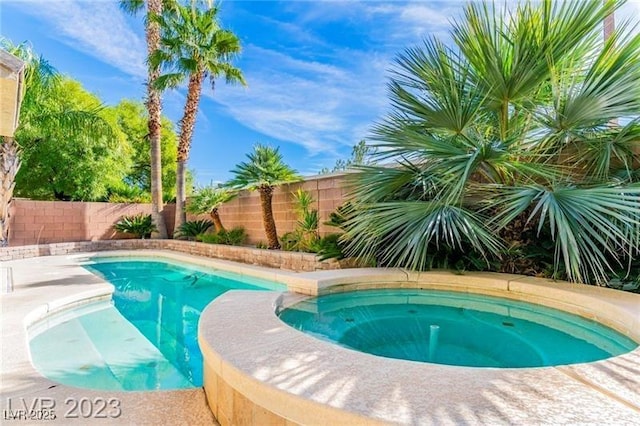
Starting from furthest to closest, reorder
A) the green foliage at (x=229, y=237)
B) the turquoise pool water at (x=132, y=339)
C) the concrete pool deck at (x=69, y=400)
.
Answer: the green foliage at (x=229, y=237) < the turquoise pool water at (x=132, y=339) < the concrete pool deck at (x=69, y=400)

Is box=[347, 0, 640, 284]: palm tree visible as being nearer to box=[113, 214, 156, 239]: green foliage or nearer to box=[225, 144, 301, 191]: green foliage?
box=[225, 144, 301, 191]: green foliage

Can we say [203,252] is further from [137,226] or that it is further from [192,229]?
[137,226]

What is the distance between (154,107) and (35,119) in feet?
12.6

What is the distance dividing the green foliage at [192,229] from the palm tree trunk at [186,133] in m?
0.29

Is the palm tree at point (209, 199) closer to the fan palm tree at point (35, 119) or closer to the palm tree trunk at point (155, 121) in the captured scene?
the palm tree trunk at point (155, 121)

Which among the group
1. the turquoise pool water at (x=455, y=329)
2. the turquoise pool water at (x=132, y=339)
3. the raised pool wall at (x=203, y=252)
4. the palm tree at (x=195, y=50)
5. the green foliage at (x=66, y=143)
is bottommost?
the turquoise pool water at (x=132, y=339)

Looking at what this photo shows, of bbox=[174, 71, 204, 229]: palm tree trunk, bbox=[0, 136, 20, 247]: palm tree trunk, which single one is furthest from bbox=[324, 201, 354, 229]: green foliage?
bbox=[0, 136, 20, 247]: palm tree trunk

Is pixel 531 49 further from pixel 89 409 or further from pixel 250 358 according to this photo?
pixel 89 409

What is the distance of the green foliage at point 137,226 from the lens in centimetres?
1379

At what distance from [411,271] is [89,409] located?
13.5 ft

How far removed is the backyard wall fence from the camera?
825 centimetres

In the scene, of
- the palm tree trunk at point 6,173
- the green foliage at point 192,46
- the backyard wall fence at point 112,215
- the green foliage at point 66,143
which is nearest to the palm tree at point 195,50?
the green foliage at point 192,46

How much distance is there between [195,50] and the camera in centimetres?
1091

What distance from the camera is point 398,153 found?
211 inches
